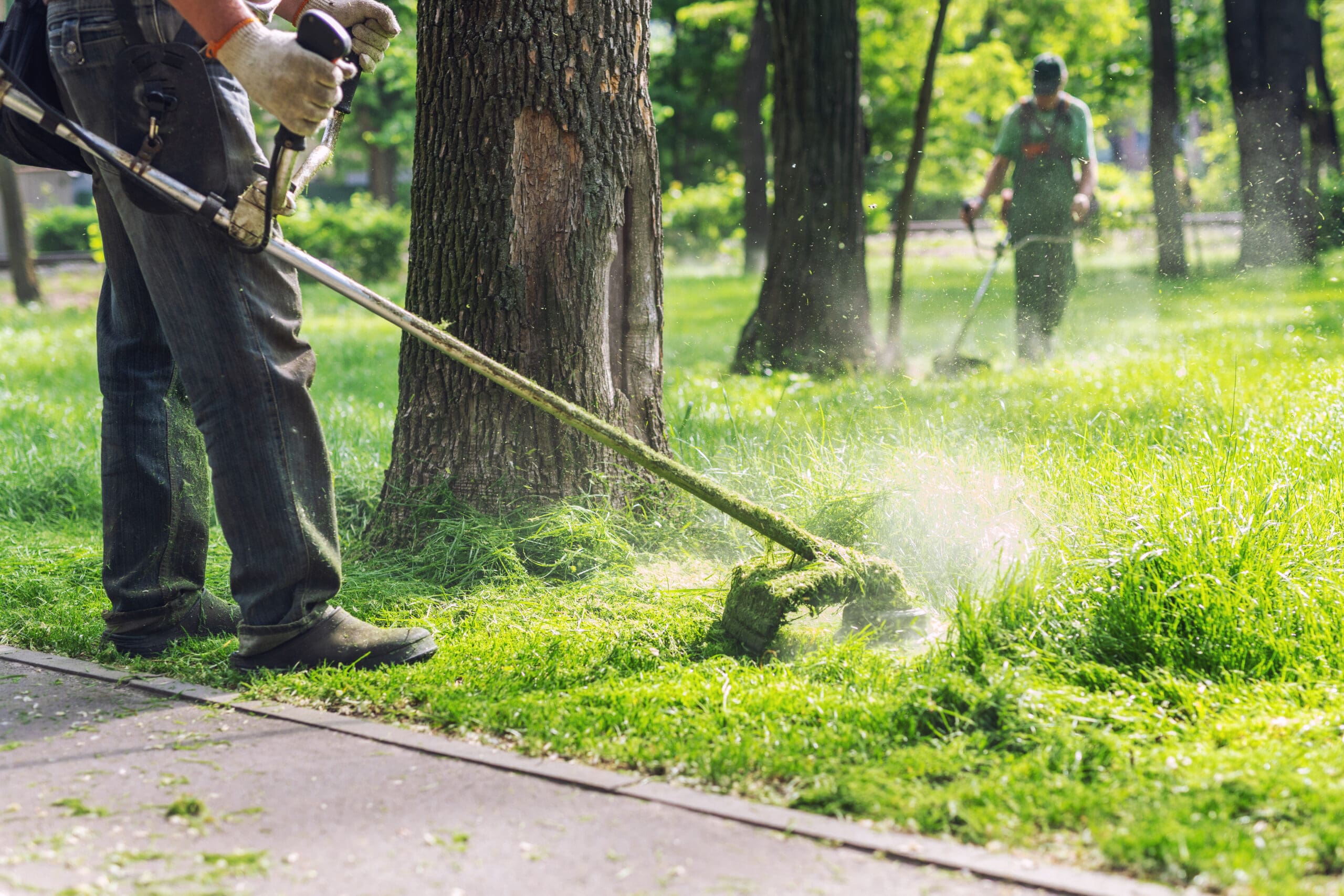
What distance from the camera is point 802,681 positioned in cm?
269

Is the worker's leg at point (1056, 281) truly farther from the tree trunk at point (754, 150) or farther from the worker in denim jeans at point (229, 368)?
the tree trunk at point (754, 150)

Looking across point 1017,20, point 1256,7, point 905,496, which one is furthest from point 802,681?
point 1017,20

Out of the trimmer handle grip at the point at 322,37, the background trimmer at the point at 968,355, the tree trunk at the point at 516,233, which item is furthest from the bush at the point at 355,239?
the trimmer handle grip at the point at 322,37

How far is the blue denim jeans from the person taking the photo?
8.82 ft

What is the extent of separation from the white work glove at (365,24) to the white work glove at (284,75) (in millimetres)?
590

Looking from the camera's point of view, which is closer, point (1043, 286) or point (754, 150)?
point (1043, 286)

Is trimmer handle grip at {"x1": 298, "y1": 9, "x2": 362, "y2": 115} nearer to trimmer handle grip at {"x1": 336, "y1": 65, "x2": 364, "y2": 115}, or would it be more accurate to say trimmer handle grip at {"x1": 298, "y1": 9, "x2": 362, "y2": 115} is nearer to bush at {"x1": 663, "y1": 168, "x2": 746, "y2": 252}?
trimmer handle grip at {"x1": 336, "y1": 65, "x2": 364, "y2": 115}

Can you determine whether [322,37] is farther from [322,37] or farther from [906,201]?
[906,201]

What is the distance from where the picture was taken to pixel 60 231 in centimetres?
2598

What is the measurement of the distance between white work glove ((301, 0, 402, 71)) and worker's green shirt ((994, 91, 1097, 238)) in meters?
5.30

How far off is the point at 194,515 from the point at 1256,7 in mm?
15369

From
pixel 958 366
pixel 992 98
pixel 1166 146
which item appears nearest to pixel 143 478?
pixel 958 366

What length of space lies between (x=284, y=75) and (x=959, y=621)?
1960mm

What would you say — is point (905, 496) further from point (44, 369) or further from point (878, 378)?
point (44, 369)
